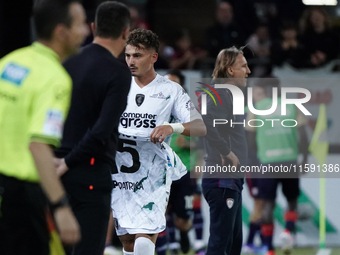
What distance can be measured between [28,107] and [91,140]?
79 centimetres

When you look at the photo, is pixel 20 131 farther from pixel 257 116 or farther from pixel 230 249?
pixel 257 116

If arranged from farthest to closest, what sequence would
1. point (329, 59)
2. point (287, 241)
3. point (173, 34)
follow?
1. point (173, 34)
2. point (329, 59)
3. point (287, 241)

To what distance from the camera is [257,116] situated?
8320 mm

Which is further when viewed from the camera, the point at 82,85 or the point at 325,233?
the point at 325,233

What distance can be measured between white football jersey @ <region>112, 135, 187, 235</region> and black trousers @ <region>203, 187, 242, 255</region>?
19.9 inches

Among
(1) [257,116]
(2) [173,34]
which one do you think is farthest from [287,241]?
(2) [173,34]

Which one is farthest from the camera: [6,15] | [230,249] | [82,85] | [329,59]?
[329,59]

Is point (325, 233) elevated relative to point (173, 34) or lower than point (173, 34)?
lower

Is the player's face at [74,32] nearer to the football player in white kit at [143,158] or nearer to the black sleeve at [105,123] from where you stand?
the black sleeve at [105,123]

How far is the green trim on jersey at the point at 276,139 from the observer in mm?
8078

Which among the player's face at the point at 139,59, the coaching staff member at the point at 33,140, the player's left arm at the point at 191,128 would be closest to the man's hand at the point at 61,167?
the coaching staff member at the point at 33,140

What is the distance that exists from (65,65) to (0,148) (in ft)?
3.29

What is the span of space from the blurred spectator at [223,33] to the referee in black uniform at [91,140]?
679 centimetres

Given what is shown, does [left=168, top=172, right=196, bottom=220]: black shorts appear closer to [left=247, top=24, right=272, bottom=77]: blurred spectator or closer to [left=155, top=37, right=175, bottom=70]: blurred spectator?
[left=247, top=24, right=272, bottom=77]: blurred spectator
